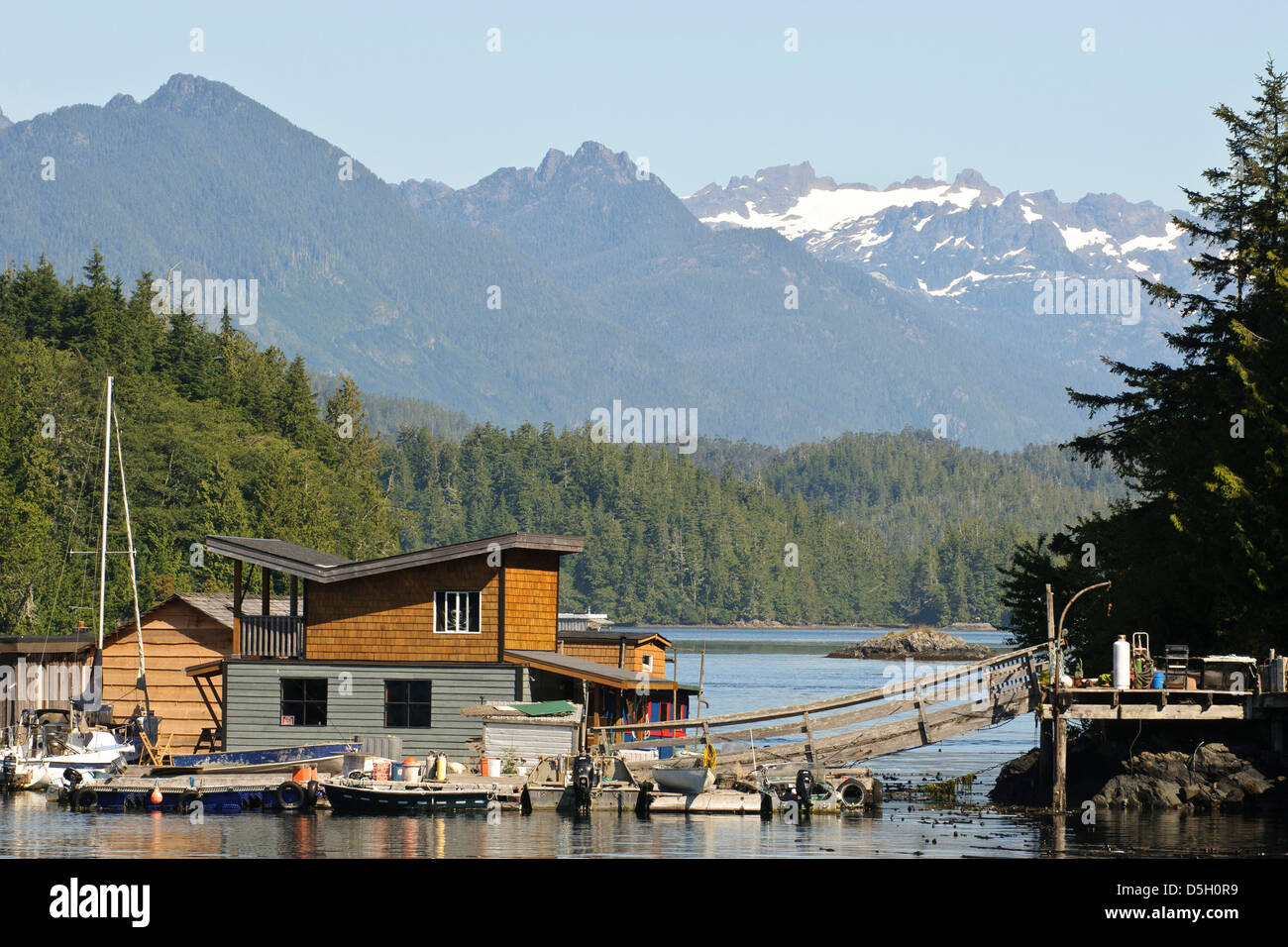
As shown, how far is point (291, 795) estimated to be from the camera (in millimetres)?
44344

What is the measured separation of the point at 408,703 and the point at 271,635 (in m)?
5.10

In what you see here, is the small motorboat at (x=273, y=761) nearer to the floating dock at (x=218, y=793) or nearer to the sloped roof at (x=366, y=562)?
the floating dock at (x=218, y=793)

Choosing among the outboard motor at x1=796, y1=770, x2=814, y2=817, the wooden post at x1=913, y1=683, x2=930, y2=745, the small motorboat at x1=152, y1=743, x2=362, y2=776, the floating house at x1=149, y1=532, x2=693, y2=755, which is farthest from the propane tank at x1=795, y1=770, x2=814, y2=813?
the small motorboat at x1=152, y1=743, x2=362, y2=776

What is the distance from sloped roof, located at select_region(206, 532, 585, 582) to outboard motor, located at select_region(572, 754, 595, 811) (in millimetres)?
7561

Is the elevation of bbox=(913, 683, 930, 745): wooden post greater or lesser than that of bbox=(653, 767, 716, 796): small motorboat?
greater

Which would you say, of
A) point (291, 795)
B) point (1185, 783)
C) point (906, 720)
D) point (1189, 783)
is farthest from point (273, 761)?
point (1189, 783)

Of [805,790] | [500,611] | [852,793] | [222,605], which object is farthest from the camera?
[222,605]

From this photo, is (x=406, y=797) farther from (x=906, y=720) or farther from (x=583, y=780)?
(x=906, y=720)

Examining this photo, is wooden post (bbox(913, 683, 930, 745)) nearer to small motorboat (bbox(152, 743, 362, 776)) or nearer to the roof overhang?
the roof overhang

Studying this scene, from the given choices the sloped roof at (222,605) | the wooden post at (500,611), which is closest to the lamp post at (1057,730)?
the wooden post at (500,611)

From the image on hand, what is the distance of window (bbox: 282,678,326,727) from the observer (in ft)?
161

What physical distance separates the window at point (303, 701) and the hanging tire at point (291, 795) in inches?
176
